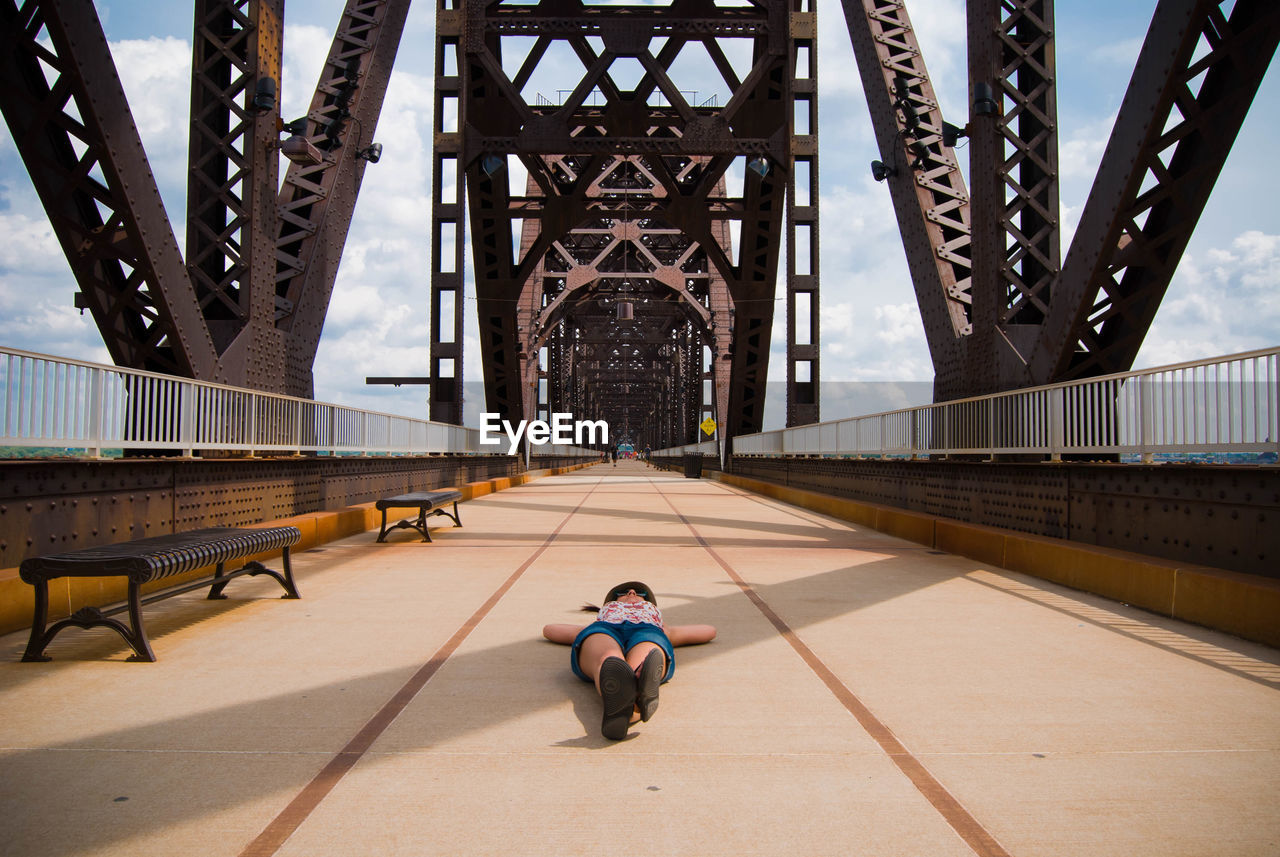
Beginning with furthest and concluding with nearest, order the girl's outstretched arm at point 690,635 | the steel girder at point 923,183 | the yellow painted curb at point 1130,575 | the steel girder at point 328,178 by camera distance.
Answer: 1. the steel girder at point 923,183
2. the steel girder at point 328,178
3. the yellow painted curb at point 1130,575
4. the girl's outstretched arm at point 690,635

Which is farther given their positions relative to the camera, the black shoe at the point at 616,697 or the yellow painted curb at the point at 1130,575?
the yellow painted curb at the point at 1130,575

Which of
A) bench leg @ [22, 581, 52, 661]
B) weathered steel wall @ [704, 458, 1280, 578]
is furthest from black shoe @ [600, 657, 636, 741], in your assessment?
weathered steel wall @ [704, 458, 1280, 578]

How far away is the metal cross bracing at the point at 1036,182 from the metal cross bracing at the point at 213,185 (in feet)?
25.4

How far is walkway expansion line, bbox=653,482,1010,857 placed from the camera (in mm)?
2904

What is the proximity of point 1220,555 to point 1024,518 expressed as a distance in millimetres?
3064

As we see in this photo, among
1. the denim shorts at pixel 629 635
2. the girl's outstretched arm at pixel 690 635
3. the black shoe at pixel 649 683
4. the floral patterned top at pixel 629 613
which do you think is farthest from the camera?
the girl's outstretched arm at pixel 690 635

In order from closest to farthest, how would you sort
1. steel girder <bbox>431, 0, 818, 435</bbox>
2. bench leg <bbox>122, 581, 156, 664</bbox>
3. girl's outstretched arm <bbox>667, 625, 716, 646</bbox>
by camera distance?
bench leg <bbox>122, 581, 156, 664</bbox>, girl's outstretched arm <bbox>667, 625, 716, 646</bbox>, steel girder <bbox>431, 0, 818, 435</bbox>

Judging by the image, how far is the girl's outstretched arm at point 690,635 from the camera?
547 cm

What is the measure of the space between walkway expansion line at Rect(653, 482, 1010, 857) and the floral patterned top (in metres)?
0.94

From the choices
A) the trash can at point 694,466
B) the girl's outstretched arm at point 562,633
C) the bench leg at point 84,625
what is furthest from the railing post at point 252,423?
the trash can at point 694,466

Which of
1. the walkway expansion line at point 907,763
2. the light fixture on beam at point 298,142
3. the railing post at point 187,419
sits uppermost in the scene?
the light fixture on beam at point 298,142

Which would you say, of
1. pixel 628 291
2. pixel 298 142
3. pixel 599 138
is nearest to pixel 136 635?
pixel 298 142

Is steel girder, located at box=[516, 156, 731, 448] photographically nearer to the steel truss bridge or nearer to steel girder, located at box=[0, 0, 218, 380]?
the steel truss bridge

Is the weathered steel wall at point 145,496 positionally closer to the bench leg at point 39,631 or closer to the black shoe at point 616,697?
the bench leg at point 39,631
